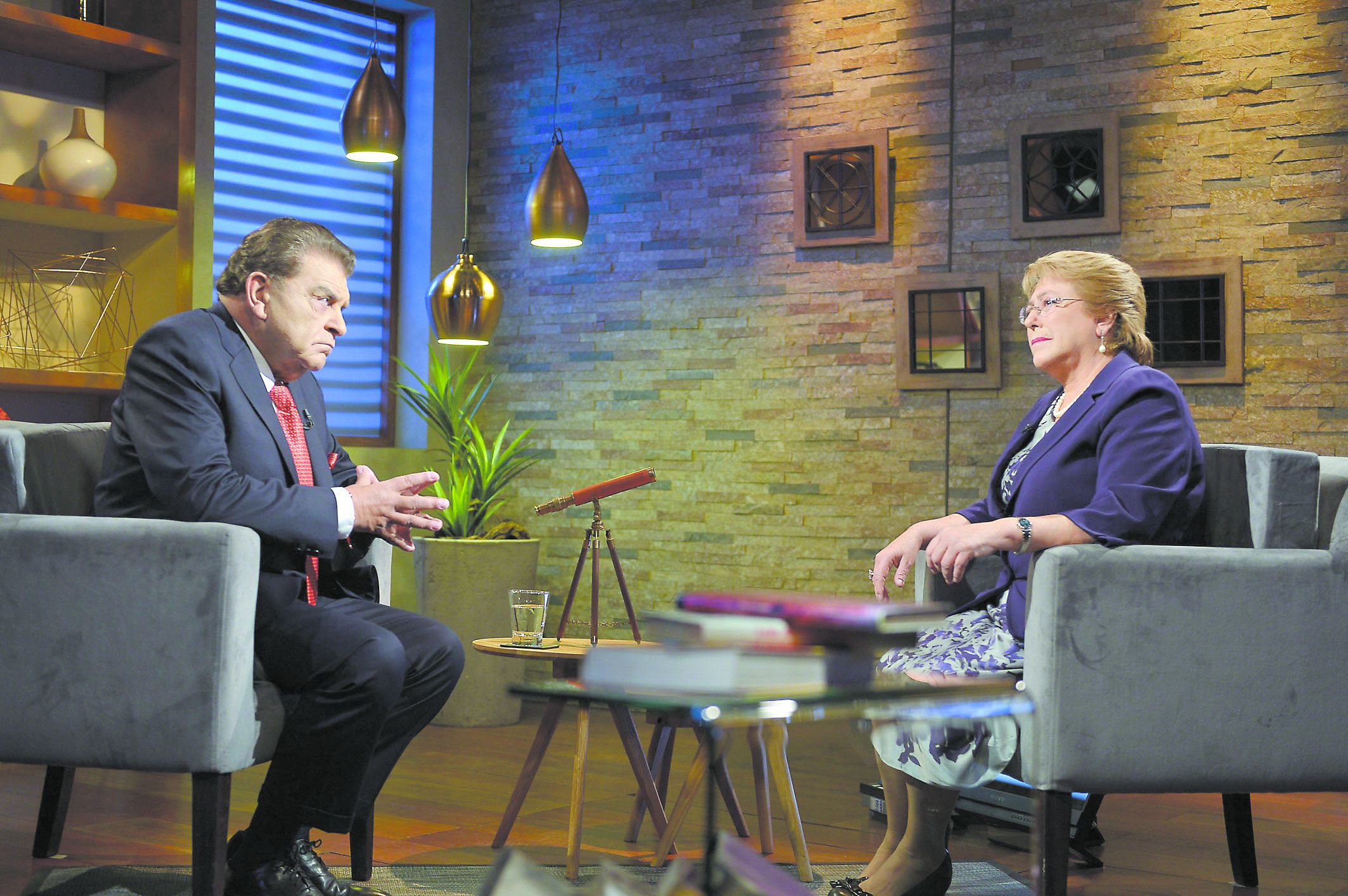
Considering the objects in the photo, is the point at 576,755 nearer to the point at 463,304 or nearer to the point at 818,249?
the point at 463,304

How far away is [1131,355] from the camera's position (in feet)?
8.82

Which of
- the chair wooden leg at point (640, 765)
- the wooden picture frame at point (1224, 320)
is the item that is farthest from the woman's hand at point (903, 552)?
the wooden picture frame at point (1224, 320)

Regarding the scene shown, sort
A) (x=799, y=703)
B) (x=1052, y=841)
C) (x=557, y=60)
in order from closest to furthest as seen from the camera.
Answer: (x=799, y=703) → (x=1052, y=841) → (x=557, y=60)

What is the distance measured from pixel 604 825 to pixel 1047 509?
1.45 meters

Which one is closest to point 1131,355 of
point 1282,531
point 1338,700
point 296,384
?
point 1282,531

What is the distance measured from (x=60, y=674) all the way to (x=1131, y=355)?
208 cm

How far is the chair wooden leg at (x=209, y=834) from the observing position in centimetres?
216

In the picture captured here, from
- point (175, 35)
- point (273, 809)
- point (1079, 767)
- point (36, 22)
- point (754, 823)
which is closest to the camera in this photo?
point (1079, 767)

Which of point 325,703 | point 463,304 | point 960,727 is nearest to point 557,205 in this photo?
point 463,304

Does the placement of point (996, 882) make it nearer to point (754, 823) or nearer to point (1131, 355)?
point (754, 823)

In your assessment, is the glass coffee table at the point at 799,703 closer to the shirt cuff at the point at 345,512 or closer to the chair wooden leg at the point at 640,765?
the shirt cuff at the point at 345,512

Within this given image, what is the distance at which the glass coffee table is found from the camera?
4.12 ft

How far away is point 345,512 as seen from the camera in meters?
2.48

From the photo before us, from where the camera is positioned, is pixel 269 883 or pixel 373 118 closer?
pixel 269 883
